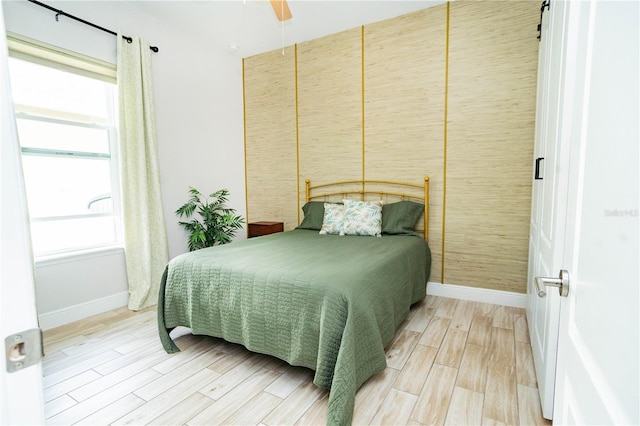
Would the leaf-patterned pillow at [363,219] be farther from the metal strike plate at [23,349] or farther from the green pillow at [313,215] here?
the metal strike plate at [23,349]

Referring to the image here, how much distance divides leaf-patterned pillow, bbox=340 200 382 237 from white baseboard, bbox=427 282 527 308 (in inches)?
33.4

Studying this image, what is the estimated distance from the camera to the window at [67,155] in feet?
8.46

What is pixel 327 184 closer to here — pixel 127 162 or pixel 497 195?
pixel 497 195

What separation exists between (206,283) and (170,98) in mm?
2376

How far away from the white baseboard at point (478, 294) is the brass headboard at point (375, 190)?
1.77 feet

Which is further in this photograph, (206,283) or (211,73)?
(211,73)

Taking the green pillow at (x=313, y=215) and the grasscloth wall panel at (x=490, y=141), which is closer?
the grasscloth wall panel at (x=490, y=141)

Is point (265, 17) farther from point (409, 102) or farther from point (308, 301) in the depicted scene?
point (308, 301)

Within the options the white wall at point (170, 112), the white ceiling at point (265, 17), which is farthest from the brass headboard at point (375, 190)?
the white ceiling at point (265, 17)

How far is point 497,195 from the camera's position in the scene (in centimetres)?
292

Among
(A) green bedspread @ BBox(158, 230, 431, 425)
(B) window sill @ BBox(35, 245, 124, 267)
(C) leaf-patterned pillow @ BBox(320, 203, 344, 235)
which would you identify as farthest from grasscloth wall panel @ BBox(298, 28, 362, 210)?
(B) window sill @ BBox(35, 245, 124, 267)

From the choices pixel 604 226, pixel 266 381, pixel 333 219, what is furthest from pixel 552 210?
pixel 333 219

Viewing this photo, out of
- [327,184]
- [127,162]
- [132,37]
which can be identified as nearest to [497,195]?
[327,184]

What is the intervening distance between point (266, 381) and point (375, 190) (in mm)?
2290
